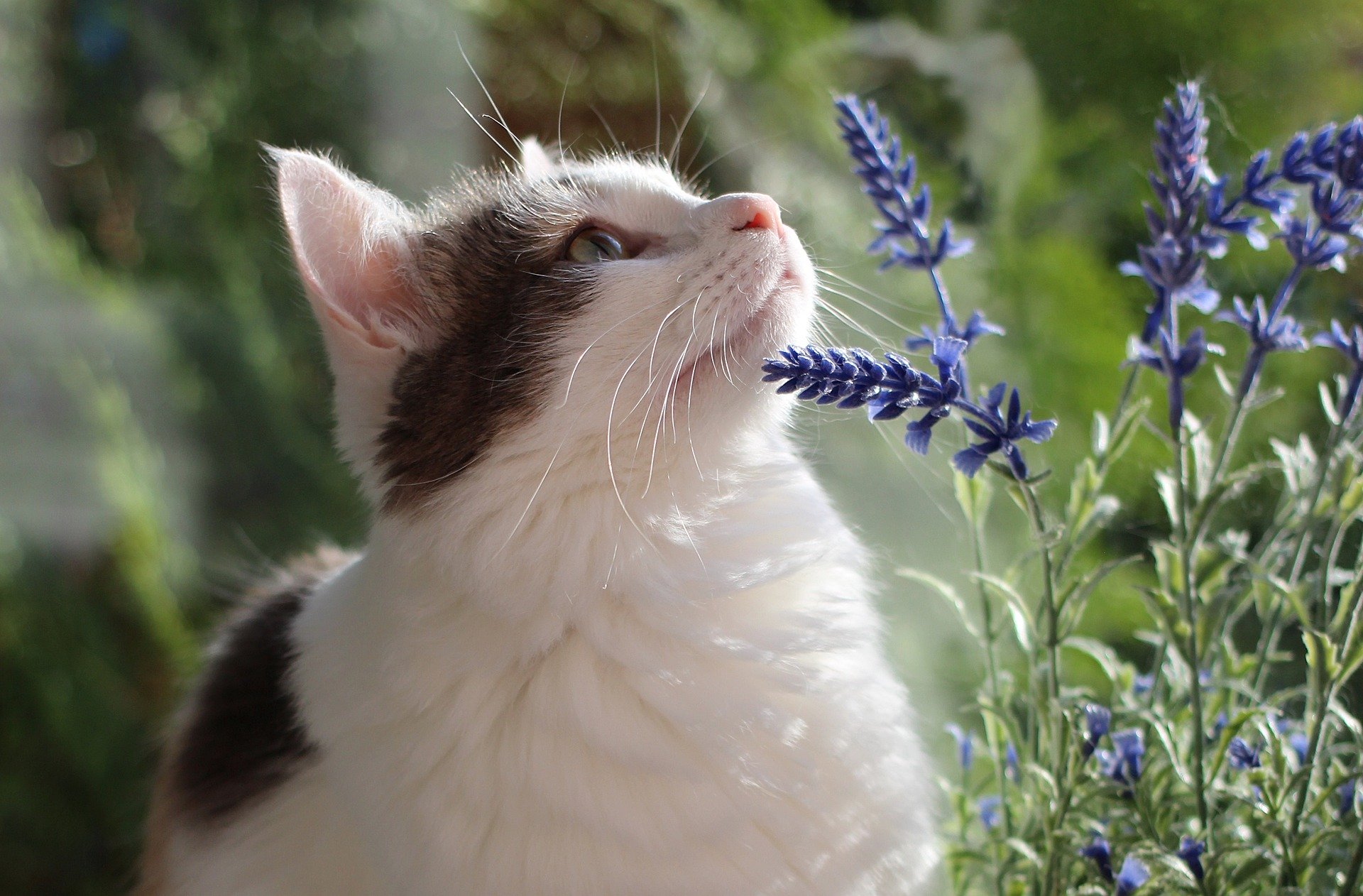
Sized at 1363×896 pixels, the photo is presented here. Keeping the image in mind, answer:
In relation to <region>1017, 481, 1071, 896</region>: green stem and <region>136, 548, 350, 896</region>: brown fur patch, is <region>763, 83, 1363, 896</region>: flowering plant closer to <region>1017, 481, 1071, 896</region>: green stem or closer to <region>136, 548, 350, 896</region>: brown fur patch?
<region>1017, 481, 1071, 896</region>: green stem

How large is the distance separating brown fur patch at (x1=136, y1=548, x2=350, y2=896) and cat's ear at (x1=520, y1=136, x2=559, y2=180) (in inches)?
20.6

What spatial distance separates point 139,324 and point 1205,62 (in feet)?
6.11

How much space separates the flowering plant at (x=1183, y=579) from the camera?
1.89ft

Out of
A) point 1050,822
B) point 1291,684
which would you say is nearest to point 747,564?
point 1050,822

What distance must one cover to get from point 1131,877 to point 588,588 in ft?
1.36

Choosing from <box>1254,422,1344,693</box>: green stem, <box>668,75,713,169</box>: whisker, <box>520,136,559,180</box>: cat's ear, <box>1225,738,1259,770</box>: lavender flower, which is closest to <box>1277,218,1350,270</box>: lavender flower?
<box>1254,422,1344,693</box>: green stem

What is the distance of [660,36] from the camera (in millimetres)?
1495

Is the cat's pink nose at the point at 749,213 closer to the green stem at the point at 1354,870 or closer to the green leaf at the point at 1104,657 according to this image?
the green leaf at the point at 1104,657

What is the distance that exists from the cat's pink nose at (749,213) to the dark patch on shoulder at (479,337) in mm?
125

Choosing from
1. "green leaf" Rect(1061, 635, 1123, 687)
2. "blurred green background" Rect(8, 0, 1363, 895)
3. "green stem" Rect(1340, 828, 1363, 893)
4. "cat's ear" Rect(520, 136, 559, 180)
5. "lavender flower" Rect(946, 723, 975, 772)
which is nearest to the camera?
"green stem" Rect(1340, 828, 1363, 893)

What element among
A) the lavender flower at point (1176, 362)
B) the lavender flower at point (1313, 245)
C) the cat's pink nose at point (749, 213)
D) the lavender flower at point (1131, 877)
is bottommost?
the lavender flower at point (1131, 877)

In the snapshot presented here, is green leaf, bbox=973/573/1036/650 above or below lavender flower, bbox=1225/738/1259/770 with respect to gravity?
below

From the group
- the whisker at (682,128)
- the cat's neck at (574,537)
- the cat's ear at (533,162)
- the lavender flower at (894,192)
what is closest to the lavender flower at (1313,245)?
the lavender flower at (894,192)

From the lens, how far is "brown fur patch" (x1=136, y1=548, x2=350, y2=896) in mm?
920
